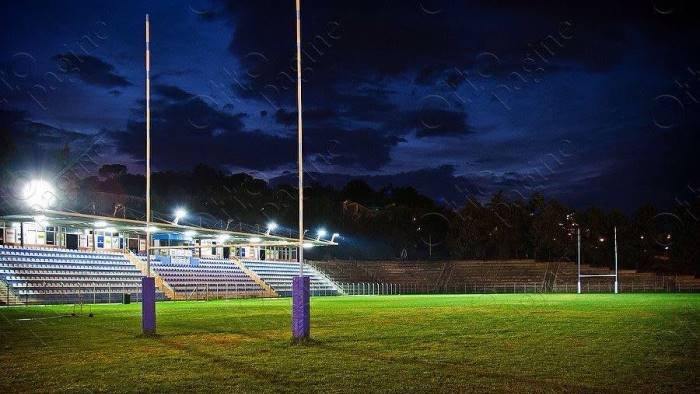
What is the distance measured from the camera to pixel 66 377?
9898mm

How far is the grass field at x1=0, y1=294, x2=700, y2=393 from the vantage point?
9.02 meters

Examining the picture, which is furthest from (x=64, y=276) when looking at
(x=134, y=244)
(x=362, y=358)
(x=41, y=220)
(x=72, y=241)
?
(x=362, y=358)

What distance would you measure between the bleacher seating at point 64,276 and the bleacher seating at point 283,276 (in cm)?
1483

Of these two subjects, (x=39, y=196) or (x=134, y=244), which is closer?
(x=39, y=196)

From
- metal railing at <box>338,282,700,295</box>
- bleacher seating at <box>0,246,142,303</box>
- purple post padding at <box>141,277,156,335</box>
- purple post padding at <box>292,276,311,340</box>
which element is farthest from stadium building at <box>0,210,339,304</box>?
purple post padding at <box>292,276,311,340</box>

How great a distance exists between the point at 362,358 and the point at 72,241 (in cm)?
4271

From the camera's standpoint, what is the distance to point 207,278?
52500 millimetres

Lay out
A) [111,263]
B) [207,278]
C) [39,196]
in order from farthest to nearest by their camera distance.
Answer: [207,278]
[111,263]
[39,196]

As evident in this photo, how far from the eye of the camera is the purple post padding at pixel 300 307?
13.8 metres

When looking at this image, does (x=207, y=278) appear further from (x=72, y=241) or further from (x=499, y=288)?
(x=499, y=288)

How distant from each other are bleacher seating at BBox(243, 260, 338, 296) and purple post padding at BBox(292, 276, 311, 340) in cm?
4379

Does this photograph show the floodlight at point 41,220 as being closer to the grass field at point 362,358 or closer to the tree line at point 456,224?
the grass field at point 362,358

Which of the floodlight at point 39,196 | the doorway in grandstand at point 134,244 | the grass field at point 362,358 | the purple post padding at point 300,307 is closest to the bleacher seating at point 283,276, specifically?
the doorway in grandstand at point 134,244

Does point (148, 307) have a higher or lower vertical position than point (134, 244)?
lower
